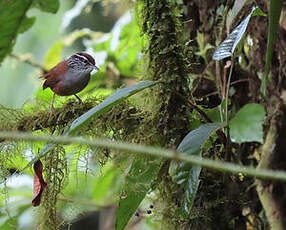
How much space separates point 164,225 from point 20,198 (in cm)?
119

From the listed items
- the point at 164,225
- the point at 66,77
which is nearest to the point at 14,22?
the point at 66,77

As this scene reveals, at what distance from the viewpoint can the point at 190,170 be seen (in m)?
0.85

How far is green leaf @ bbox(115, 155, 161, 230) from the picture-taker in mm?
935

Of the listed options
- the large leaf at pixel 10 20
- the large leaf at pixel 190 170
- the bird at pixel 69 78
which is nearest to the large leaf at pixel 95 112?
the large leaf at pixel 190 170

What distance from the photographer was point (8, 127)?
3.47ft

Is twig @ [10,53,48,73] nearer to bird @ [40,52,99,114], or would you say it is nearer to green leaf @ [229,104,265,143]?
bird @ [40,52,99,114]

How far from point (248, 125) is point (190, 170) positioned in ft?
0.61

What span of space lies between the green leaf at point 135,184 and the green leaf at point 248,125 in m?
0.18

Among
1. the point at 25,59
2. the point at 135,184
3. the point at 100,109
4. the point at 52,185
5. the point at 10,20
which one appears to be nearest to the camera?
the point at 100,109

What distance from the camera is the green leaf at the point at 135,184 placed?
0.93 metres

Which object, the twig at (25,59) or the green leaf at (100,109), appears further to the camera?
the twig at (25,59)

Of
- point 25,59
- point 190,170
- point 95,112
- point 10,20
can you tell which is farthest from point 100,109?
point 25,59

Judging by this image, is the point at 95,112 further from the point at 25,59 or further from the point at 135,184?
the point at 25,59

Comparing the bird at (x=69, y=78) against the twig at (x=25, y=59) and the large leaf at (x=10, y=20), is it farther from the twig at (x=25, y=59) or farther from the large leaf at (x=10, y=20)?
the twig at (x=25, y=59)
